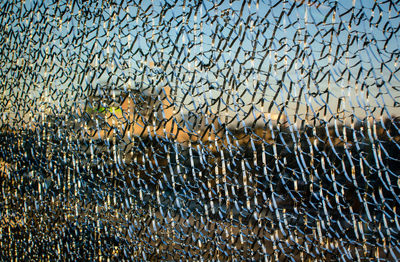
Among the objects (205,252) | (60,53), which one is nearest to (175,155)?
(205,252)

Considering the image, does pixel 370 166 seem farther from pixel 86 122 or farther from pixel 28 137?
pixel 28 137

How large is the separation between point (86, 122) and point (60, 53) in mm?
264

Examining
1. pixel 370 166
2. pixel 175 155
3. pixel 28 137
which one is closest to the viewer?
pixel 370 166

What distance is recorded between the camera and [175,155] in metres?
0.83

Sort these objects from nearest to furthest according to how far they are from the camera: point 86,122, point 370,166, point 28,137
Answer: point 370,166 < point 86,122 < point 28,137

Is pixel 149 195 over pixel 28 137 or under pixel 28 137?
under

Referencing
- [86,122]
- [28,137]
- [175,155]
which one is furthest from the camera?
[28,137]

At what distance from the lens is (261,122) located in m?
0.71

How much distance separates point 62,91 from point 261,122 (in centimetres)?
68

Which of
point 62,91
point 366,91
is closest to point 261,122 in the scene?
point 366,91

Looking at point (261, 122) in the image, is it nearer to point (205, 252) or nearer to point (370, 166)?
point (370, 166)

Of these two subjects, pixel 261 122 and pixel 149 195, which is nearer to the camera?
pixel 261 122

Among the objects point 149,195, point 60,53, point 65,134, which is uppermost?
point 60,53

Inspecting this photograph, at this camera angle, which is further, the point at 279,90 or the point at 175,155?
the point at 175,155
